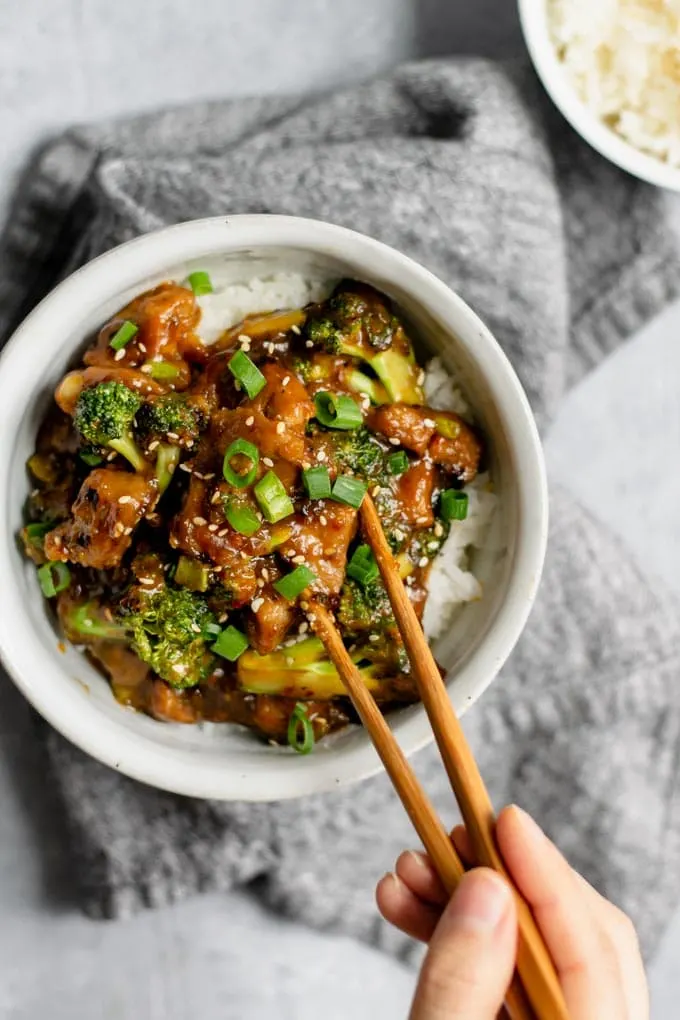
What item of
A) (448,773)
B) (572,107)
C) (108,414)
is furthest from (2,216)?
(448,773)

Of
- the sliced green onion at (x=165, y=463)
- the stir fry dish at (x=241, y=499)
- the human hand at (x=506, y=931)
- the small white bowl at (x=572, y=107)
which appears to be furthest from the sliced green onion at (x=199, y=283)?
the human hand at (x=506, y=931)

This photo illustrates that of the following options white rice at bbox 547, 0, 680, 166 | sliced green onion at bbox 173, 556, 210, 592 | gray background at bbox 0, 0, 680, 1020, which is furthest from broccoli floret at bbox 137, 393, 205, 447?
white rice at bbox 547, 0, 680, 166

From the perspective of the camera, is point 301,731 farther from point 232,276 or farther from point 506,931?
point 232,276

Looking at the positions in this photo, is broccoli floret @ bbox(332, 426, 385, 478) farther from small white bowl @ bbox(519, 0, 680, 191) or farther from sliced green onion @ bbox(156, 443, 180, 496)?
small white bowl @ bbox(519, 0, 680, 191)

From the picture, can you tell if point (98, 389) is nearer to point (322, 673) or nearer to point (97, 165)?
point (322, 673)

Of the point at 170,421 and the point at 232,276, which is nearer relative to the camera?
the point at 170,421

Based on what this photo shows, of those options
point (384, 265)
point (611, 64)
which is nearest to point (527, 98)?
point (611, 64)

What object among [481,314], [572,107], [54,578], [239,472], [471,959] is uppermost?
[572,107]
